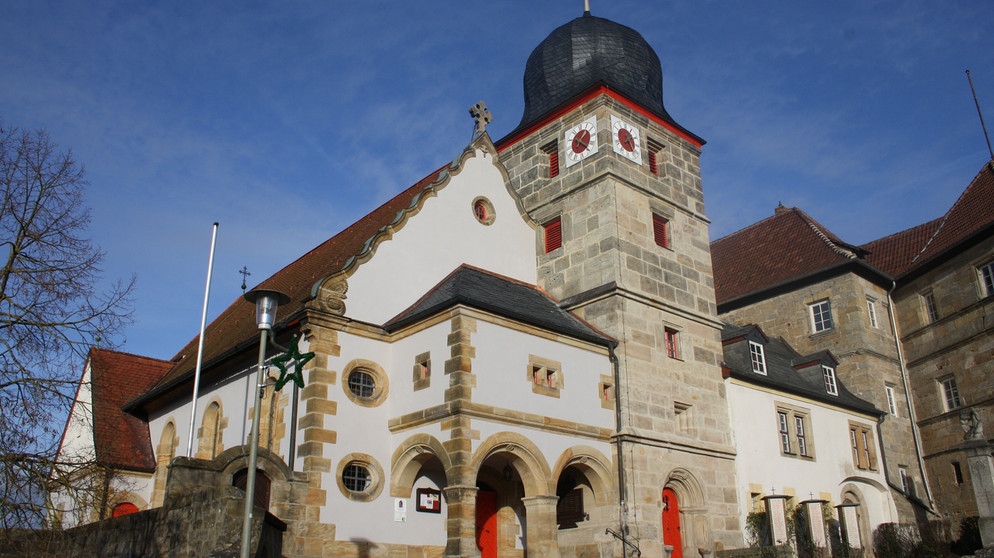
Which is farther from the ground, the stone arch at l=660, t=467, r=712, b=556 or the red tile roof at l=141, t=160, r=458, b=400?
the red tile roof at l=141, t=160, r=458, b=400

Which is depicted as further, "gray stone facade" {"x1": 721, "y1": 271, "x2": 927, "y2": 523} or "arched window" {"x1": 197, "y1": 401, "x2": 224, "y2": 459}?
"gray stone facade" {"x1": 721, "y1": 271, "x2": 927, "y2": 523}

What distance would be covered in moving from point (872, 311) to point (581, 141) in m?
13.2

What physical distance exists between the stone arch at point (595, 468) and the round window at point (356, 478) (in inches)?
151

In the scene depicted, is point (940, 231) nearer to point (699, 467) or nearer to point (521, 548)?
point (699, 467)

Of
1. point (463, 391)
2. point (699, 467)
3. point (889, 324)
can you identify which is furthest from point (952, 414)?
point (463, 391)

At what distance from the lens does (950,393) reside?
89.4 feet

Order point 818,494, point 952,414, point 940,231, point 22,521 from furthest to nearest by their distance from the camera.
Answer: point 940,231
point 952,414
point 818,494
point 22,521

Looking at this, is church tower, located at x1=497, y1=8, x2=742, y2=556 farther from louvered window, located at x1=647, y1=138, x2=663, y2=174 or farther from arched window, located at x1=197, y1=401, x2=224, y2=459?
arched window, located at x1=197, y1=401, x2=224, y2=459

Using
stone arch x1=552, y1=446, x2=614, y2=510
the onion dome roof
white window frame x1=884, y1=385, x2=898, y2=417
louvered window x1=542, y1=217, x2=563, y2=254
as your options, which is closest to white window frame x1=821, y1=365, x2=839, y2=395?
white window frame x1=884, y1=385, x2=898, y2=417

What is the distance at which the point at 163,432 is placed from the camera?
22297 mm

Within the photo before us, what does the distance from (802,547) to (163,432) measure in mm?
16059

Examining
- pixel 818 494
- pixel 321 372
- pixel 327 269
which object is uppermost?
pixel 327 269

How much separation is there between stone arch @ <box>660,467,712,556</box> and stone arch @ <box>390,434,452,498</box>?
5.84 meters

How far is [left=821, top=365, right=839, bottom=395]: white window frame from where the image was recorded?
25500 mm
